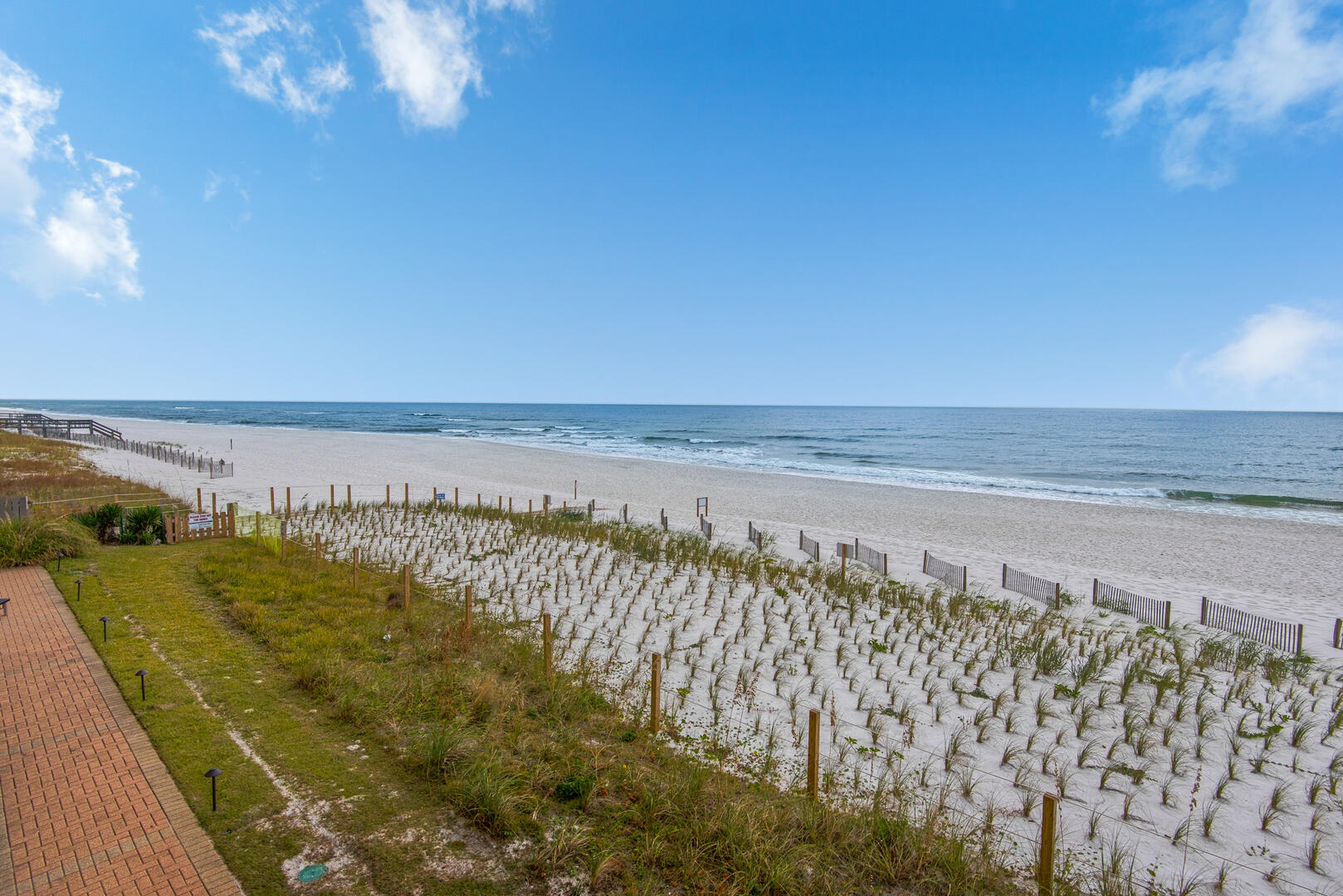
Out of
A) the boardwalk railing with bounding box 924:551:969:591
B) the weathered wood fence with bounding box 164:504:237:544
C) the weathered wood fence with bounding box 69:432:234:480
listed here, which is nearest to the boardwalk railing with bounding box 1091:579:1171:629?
the boardwalk railing with bounding box 924:551:969:591

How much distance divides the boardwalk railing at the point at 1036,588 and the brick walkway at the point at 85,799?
15.7m

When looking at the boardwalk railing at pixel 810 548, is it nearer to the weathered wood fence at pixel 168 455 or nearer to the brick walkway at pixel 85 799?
the brick walkway at pixel 85 799

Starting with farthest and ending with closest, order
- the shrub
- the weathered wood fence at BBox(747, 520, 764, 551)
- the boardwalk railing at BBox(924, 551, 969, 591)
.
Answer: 1. the weathered wood fence at BBox(747, 520, 764, 551)
2. the boardwalk railing at BBox(924, 551, 969, 591)
3. the shrub

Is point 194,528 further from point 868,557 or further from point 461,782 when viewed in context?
point 868,557

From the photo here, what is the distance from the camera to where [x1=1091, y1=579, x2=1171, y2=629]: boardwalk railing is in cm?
1361

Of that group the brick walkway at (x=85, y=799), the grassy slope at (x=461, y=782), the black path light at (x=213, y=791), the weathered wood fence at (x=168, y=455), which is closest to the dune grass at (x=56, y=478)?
the weathered wood fence at (x=168, y=455)

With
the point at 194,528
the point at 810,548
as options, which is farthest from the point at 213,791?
the point at 810,548

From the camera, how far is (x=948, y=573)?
16219 mm

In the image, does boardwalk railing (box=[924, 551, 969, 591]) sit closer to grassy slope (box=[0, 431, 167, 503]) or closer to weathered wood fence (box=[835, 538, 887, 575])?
weathered wood fence (box=[835, 538, 887, 575])

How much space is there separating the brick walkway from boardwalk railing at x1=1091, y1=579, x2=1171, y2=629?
53.7ft

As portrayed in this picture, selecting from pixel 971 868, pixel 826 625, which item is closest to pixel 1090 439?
pixel 826 625

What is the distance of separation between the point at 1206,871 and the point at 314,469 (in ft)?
149

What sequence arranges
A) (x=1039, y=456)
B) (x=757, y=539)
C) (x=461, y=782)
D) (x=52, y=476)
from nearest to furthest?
(x=461, y=782) → (x=757, y=539) → (x=52, y=476) → (x=1039, y=456)

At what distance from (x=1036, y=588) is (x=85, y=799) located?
57.1 feet
